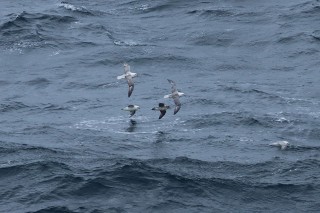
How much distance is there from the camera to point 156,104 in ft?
278

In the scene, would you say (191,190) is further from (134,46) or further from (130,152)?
(134,46)

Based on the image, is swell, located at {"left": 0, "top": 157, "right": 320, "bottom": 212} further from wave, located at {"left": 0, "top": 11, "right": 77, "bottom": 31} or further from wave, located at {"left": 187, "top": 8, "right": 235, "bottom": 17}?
wave, located at {"left": 187, "top": 8, "right": 235, "bottom": 17}

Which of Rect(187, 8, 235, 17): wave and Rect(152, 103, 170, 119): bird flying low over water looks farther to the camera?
Rect(187, 8, 235, 17): wave

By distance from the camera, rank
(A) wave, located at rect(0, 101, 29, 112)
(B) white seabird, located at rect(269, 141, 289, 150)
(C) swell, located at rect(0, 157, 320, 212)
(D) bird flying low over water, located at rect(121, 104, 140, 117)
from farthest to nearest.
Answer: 1. (A) wave, located at rect(0, 101, 29, 112)
2. (D) bird flying low over water, located at rect(121, 104, 140, 117)
3. (B) white seabird, located at rect(269, 141, 289, 150)
4. (C) swell, located at rect(0, 157, 320, 212)

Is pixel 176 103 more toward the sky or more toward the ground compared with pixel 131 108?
more toward the sky

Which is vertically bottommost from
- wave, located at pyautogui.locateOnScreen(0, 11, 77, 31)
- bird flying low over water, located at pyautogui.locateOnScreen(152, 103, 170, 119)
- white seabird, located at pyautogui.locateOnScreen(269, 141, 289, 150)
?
white seabird, located at pyautogui.locateOnScreen(269, 141, 289, 150)

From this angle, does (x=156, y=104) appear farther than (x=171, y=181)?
Yes

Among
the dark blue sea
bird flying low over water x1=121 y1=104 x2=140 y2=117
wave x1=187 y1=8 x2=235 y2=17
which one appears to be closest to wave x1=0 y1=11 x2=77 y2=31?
the dark blue sea

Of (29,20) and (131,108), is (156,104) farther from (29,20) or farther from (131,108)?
(29,20)

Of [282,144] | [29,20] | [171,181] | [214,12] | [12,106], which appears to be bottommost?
[282,144]

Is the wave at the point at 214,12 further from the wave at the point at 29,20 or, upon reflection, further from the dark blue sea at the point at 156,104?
Answer: the wave at the point at 29,20

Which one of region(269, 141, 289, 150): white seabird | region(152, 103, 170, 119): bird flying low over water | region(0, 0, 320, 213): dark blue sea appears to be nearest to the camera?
region(0, 0, 320, 213): dark blue sea

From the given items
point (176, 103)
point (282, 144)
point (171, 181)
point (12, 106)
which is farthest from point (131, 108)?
point (282, 144)

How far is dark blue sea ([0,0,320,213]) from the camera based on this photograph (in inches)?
2645
